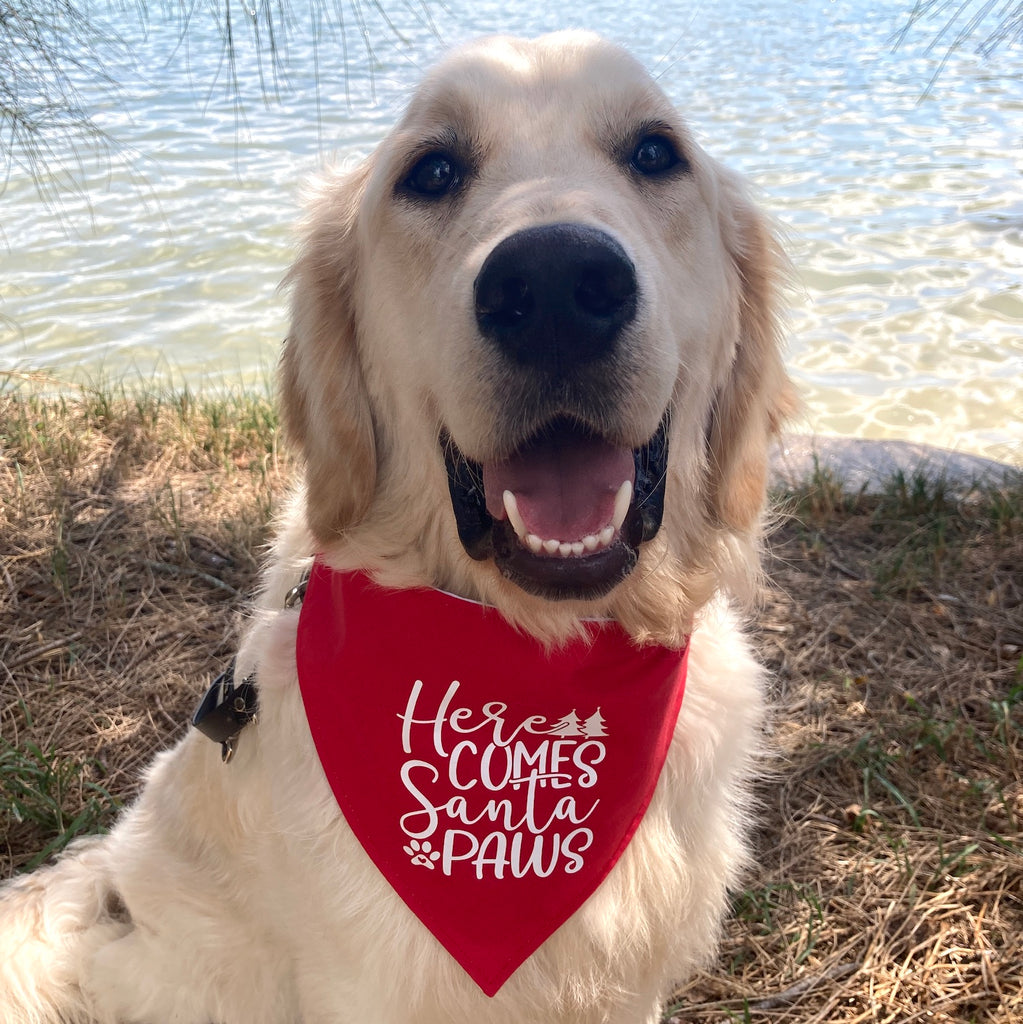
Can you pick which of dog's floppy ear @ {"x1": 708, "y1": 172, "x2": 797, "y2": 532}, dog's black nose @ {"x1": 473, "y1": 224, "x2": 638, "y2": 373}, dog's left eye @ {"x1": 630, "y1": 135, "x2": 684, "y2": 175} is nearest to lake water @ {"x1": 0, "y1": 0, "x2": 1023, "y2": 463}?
dog's floppy ear @ {"x1": 708, "y1": 172, "x2": 797, "y2": 532}

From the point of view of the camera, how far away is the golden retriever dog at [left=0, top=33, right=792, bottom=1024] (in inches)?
71.0

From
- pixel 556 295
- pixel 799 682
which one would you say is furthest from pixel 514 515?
pixel 799 682

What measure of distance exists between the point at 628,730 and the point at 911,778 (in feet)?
4.39

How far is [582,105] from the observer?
79.4 inches

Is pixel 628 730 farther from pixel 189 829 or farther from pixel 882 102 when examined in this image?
pixel 882 102

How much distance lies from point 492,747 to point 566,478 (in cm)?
67

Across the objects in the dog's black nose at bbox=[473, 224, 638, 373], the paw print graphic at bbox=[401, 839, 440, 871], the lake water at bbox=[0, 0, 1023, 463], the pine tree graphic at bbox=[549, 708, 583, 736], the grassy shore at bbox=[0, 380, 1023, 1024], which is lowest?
the lake water at bbox=[0, 0, 1023, 463]

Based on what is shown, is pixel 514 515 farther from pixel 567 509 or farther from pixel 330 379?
pixel 330 379


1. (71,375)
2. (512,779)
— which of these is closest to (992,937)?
(512,779)

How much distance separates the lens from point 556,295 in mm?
1530

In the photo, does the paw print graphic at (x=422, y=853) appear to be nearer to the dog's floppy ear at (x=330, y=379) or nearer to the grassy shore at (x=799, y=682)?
the dog's floppy ear at (x=330, y=379)

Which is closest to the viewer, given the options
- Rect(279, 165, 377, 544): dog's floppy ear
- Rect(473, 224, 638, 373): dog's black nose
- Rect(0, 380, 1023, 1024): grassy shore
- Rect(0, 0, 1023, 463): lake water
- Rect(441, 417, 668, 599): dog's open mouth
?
Rect(473, 224, 638, 373): dog's black nose

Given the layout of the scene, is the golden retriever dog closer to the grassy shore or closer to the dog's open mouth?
the dog's open mouth

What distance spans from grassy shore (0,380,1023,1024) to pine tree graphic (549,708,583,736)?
889mm
